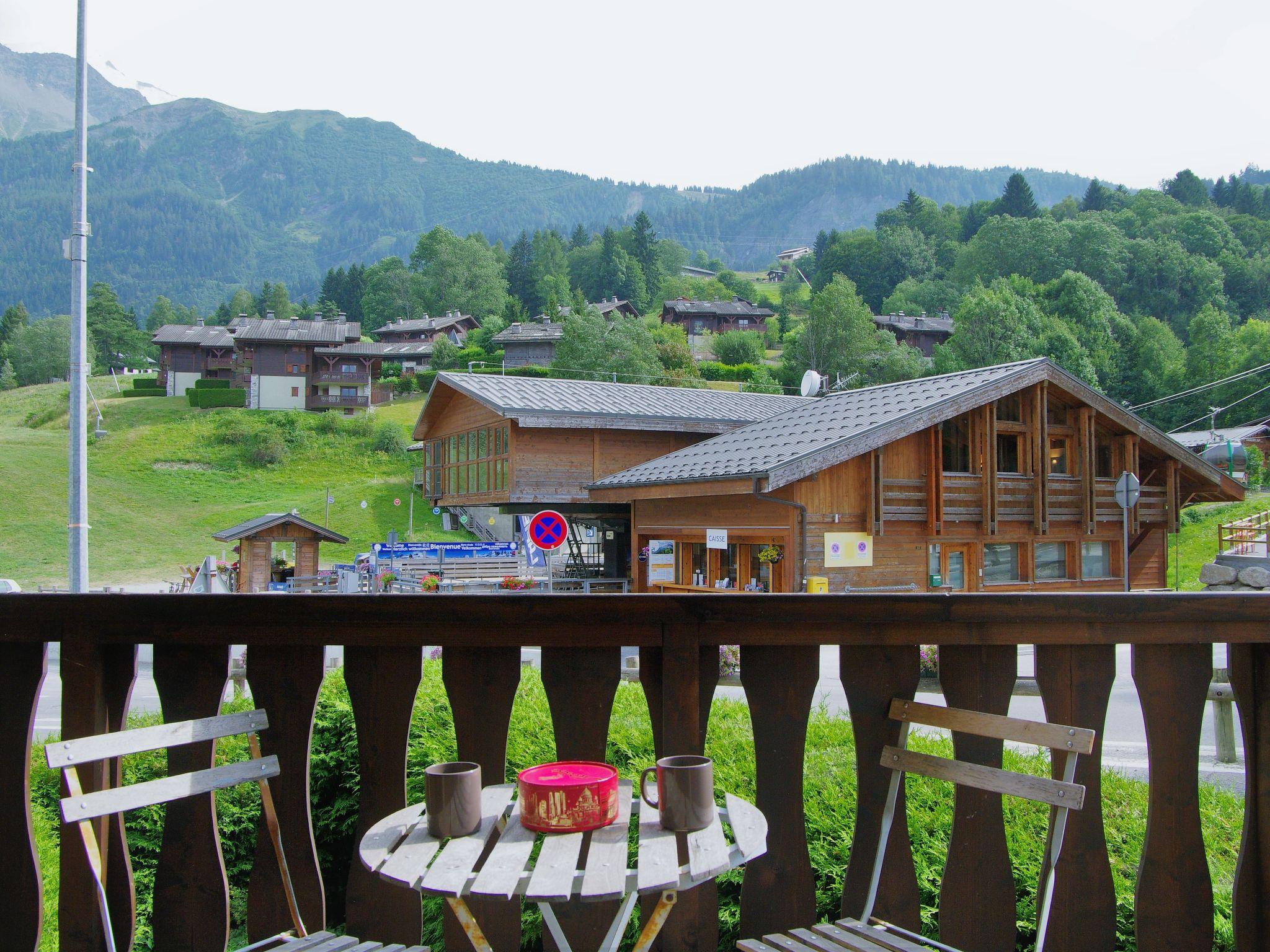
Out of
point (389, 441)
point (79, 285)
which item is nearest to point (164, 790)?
point (79, 285)

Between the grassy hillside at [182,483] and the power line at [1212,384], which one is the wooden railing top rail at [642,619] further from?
the grassy hillside at [182,483]

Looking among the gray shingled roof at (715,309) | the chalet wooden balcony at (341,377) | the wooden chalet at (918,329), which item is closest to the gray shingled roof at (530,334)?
the chalet wooden balcony at (341,377)

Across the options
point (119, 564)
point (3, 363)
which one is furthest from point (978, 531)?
point (3, 363)

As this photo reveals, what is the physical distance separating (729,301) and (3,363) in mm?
76174

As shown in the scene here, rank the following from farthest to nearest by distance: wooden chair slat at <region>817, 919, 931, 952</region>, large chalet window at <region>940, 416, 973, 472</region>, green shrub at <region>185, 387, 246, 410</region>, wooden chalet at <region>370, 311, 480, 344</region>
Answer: wooden chalet at <region>370, 311, 480, 344</region> < green shrub at <region>185, 387, 246, 410</region> < large chalet window at <region>940, 416, 973, 472</region> < wooden chair slat at <region>817, 919, 931, 952</region>

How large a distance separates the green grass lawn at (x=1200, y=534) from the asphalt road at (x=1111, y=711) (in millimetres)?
18541

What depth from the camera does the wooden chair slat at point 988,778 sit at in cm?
195

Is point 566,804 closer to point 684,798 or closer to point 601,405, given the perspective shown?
point 684,798

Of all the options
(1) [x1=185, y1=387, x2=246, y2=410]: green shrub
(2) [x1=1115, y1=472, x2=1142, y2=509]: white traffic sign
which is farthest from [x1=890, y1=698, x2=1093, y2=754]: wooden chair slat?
(1) [x1=185, y1=387, x2=246, y2=410]: green shrub

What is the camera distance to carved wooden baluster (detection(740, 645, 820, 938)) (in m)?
2.35

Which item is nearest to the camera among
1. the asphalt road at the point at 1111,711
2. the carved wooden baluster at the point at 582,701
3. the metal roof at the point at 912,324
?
the carved wooden baluster at the point at 582,701

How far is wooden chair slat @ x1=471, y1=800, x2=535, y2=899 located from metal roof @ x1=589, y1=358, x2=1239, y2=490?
15.4 m

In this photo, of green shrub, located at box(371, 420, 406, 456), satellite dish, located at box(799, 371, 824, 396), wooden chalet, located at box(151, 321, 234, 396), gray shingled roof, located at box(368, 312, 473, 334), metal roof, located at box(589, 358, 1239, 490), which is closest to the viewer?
metal roof, located at box(589, 358, 1239, 490)

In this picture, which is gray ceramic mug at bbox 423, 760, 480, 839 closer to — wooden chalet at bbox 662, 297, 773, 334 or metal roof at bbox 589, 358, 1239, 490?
metal roof at bbox 589, 358, 1239, 490
